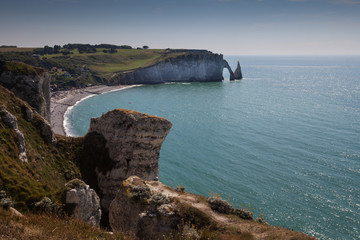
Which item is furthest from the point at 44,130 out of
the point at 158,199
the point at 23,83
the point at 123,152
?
the point at 158,199

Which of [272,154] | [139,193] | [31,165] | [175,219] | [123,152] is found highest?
[139,193]

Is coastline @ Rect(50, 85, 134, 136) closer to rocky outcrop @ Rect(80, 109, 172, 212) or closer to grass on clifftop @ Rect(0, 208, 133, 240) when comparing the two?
rocky outcrop @ Rect(80, 109, 172, 212)

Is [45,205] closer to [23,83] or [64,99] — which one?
[23,83]

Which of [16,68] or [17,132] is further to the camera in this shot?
[16,68]

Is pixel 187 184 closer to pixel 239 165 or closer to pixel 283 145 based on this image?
pixel 239 165

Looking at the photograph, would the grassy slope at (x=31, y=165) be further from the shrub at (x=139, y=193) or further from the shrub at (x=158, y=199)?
the shrub at (x=158, y=199)

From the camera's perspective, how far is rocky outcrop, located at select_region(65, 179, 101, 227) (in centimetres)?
2152

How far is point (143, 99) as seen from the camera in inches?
6068

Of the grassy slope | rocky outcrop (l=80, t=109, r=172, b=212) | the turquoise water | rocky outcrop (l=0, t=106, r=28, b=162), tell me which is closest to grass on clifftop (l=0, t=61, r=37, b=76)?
the grassy slope

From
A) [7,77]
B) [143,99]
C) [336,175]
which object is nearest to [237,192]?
[336,175]

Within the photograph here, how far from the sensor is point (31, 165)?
28.6 m

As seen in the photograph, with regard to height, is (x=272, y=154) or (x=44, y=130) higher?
(x=44, y=130)

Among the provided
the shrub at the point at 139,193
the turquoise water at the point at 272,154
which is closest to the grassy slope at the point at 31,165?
the shrub at the point at 139,193

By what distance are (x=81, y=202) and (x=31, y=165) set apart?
33.0ft
